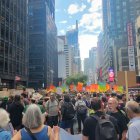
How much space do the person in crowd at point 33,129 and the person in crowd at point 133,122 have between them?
1208mm

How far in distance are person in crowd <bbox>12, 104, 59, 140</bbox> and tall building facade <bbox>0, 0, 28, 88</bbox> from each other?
5475 cm

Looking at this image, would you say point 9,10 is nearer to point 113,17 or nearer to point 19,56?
point 19,56

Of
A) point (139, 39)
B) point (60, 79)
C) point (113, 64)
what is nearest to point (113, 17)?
point (113, 64)

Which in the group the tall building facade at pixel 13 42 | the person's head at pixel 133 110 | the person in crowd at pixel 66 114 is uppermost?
the tall building facade at pixel 13 42

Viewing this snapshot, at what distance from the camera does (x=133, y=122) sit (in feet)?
15.2

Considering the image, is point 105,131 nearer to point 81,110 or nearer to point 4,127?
point 4,127

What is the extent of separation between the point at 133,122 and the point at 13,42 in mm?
63302

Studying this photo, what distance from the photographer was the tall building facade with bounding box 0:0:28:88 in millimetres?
60312

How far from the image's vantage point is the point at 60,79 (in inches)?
6048

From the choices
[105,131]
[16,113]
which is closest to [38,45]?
[16,113]

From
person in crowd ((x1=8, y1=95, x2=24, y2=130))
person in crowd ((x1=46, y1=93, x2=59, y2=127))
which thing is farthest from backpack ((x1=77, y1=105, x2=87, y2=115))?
person in crowd ((x1=8, y1=95, x2=24, y2=130))

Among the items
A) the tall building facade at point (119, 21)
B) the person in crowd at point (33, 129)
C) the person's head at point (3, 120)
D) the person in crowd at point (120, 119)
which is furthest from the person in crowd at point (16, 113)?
the tall building facade at point (119, 21)

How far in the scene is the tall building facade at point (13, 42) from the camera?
198 feet

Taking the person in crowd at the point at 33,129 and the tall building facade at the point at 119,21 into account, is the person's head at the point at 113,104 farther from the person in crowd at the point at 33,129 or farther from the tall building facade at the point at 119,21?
the tall building facade at the point at 119,21
